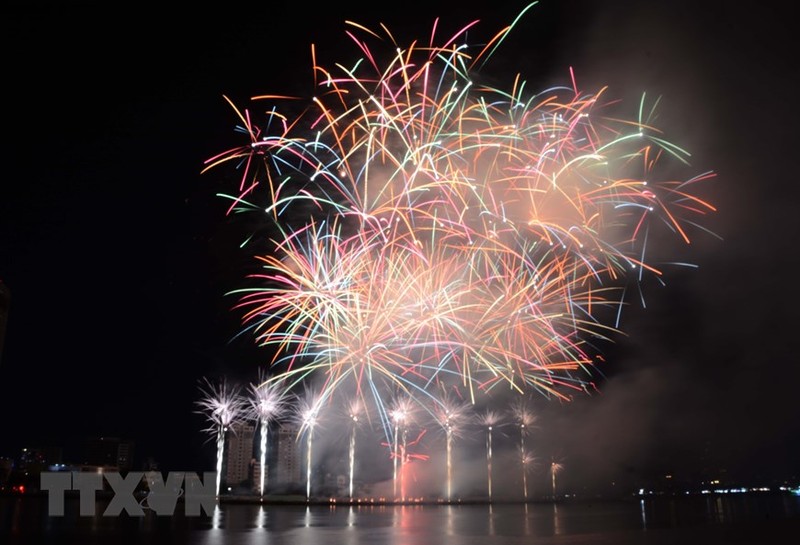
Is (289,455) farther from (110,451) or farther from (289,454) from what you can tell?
(110,451)

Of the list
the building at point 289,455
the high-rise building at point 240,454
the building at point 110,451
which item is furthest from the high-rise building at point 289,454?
the building at point 110,451

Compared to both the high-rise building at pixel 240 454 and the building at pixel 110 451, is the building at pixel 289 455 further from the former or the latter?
the building at pixel 110 451

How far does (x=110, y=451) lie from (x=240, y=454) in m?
44.1

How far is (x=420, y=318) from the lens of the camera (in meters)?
29.0

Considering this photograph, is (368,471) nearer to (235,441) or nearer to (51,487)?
(235,441)

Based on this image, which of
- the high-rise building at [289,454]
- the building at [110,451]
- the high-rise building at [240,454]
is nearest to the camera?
the high-rise building at [289,454]

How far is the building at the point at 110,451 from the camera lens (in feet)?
425

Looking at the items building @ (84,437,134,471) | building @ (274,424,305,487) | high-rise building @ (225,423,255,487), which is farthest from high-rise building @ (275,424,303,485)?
building @ (84,437,134,471)

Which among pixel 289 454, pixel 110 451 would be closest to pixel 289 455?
pixel 289 454

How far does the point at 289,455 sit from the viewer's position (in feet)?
327

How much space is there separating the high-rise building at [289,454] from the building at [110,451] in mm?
48652

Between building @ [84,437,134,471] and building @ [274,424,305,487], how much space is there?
160 ft

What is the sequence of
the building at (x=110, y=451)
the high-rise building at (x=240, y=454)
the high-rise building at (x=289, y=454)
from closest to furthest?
the high-rise building at (x=289, y=454) → the high-rise building at (x=240, y=454) → the building at (x=110, y=451)

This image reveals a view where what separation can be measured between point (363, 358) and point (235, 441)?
7970 centimetres
